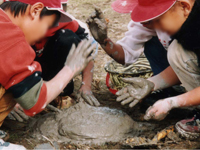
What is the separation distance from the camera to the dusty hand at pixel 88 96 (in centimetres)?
266

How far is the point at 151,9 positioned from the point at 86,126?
1122mm

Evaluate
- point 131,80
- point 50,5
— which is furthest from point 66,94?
point 50,5

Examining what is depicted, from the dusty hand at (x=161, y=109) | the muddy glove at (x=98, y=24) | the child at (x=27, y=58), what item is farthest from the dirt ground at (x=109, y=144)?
the muddy glove at (x=98, y=24)

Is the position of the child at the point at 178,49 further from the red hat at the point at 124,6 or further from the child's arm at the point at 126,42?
the red hat at the point at 124,6

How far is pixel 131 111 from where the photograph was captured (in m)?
2.79

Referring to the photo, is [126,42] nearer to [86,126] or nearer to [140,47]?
[140,47]

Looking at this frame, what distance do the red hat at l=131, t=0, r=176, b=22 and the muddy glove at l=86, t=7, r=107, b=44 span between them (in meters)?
0.49

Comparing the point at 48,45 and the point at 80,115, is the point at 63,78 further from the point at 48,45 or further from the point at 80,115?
the point at 48,45

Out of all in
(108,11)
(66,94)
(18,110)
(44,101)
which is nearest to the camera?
(44,101)

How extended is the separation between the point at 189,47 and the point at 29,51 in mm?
1274

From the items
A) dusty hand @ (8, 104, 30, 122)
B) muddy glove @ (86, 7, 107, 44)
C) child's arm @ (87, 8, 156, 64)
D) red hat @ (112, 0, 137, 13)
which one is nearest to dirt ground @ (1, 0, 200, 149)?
dusty hand @ (8, 104, 30, 122)

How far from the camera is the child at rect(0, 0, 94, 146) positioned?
1725 mm

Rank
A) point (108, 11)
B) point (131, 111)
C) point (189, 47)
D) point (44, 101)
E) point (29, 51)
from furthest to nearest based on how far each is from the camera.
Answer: point (108, 11) → point (131, 111) → point (189, 47) → point (44, 101) → point (29, 51)

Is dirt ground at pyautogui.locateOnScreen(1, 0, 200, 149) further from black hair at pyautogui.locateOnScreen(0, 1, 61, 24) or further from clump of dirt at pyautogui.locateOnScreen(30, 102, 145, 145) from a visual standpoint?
black hair at pyautogui.locateOnScreen(0, 1, 61, 24)
